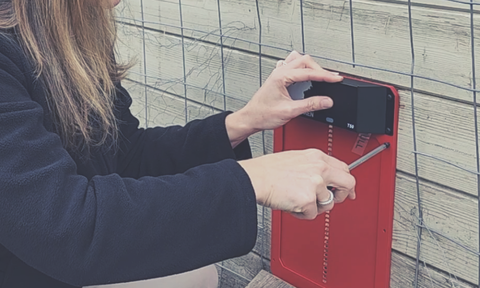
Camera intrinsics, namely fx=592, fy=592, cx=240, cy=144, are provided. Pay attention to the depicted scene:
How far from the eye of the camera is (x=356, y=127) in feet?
3.31

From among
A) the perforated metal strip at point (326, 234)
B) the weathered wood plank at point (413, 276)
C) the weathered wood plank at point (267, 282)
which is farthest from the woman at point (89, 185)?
the weathered wood plank at point (267, 282)

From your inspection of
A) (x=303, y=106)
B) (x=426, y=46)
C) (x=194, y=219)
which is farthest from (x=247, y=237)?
(x=426, y=46)

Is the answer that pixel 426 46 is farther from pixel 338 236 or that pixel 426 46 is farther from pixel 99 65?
pixel 99 65

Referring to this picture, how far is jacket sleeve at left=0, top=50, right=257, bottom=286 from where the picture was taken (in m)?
0.73

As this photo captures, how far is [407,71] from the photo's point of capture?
953 millimetres

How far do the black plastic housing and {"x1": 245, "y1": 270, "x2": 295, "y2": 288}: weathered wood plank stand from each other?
42 centimetres

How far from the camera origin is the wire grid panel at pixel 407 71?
90cm

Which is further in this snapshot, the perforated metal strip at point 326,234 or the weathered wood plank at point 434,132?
the perforated metal strip at point 326,234

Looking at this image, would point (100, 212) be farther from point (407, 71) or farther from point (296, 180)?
point (407, 71)

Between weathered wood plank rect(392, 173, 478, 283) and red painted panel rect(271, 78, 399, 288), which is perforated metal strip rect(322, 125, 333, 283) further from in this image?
weathered wood plank rect(392, 173, 478, 283)

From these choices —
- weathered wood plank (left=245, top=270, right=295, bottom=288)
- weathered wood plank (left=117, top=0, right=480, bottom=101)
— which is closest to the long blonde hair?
weathered wood plank (left=117, top=0, right=480, bottom=101)

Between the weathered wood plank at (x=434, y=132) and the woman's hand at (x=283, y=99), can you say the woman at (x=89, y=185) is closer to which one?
the woman's hand at (x=283, y=99)

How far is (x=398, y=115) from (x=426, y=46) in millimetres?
130

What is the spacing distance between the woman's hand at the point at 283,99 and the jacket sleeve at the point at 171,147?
7cm
